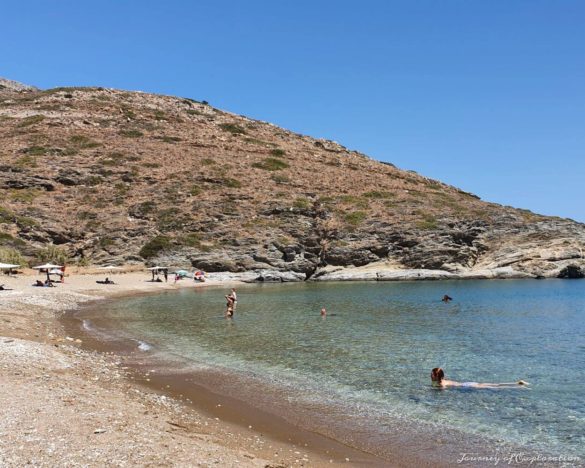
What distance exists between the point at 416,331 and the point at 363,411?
43.3 feet

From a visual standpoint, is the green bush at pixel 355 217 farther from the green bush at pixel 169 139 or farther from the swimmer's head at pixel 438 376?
the swimmer's head at pixel 438 376

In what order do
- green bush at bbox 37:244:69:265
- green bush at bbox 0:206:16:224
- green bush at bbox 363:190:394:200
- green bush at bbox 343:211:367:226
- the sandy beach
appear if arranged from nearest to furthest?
the sandy beach
green bush at bbox 37:244:69:265
green bush at bbox 0:206:16:224
green bush at bbox 343:211:367:226
green bush at bbox 363:190:394:200

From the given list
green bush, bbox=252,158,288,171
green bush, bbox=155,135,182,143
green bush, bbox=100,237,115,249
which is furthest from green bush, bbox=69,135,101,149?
green bush, bbox=100,237,115,249

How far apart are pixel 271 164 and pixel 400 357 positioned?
7536 cm

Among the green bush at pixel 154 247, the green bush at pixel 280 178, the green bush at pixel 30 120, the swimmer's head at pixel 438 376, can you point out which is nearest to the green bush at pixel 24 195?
the green bush at pixel 154 247

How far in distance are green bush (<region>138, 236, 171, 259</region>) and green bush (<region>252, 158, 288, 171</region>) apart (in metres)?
29.7

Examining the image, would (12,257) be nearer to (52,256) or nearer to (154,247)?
(52,256)

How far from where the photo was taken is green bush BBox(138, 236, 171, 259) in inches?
2468

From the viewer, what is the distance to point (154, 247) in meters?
63.4

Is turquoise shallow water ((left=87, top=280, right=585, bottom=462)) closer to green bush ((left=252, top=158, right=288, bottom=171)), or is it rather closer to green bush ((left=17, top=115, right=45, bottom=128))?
green bush ((left=252, top=158, right=288, bottom=171))

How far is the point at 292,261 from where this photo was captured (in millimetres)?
65875

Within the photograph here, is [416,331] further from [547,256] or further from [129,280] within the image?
[547,256]

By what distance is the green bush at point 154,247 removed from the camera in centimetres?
6269

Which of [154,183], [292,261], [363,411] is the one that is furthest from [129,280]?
[363,411]
